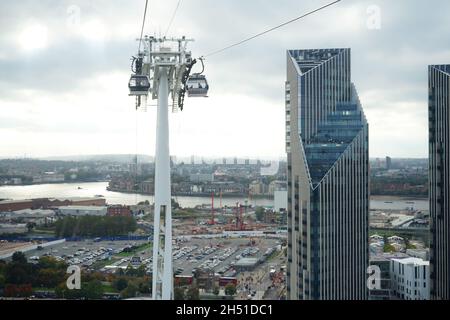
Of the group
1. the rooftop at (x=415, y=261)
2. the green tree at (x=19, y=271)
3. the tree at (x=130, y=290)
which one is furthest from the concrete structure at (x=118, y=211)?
the rooftop at (x=415, y=261)

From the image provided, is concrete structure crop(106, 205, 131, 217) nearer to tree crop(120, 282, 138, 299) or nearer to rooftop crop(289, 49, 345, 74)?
tree crop(120, 282, 138, 299)

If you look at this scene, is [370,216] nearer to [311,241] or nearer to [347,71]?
[311,241]

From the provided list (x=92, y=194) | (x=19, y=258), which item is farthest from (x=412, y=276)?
(x=19, y=258)

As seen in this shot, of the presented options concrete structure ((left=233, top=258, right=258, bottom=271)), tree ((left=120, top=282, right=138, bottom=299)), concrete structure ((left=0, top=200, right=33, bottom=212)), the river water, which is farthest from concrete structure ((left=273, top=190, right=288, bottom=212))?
tree ((left=120, top=282, right=138, bottom=299))

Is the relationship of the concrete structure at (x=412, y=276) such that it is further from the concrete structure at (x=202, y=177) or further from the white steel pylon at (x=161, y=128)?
A: the white steel pylon at (x=161, y=128)

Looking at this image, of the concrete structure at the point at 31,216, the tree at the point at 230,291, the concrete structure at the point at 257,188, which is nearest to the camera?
the tree at the point at 230,291
